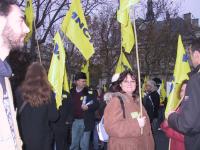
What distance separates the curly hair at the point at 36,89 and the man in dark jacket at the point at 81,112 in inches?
165

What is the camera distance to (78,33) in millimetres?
8508

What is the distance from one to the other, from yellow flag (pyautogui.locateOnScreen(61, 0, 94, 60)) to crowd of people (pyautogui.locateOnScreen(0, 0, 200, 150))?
184 centimetres

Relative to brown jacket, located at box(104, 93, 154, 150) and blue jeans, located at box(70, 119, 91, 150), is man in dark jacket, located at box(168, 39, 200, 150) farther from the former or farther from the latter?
blue jeans, located at box(70, 119, 91, 150)

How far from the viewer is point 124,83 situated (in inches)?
229

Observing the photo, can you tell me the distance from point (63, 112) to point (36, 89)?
11.8 feet

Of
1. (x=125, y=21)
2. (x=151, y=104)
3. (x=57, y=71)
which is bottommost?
(x=151, y=104)

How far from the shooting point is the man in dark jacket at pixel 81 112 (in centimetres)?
1064

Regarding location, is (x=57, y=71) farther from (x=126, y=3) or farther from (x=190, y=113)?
(x=190, y=113)

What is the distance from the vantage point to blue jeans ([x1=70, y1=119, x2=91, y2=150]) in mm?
10570

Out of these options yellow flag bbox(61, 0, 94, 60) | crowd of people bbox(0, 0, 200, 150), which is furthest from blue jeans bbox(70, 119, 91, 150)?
yellow flag bbox(61, 0, 94, 60)

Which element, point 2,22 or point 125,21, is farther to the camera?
point 125,21

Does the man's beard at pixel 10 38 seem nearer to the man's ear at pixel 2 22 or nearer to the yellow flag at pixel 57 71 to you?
the man's ear at pixel 2 22

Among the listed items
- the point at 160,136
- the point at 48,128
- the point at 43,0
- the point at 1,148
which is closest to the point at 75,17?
the point at 48,128

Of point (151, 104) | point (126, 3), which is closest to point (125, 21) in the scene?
point (126, 3)
